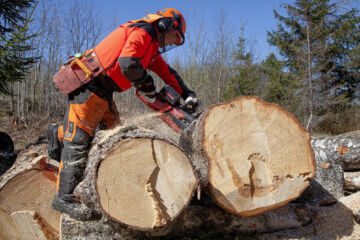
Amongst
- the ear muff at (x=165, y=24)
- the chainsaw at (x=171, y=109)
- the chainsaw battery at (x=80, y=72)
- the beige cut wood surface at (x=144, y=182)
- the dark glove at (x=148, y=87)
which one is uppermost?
the ear muff at (x=165, y=24)

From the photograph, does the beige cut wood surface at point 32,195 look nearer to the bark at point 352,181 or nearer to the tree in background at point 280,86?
the bark at point 352,181

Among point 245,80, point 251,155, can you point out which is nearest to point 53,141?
point 251,155

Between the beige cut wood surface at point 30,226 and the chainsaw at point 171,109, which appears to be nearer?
the beige cut wood surface at point 30,226

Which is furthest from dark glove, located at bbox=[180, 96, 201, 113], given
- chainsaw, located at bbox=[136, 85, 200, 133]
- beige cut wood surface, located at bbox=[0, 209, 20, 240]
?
beige cut wood surface, located at bbox=[0, 209, 20, 240]

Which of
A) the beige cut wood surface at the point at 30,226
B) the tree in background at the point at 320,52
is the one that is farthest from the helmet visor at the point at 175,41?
the tree in background at the point at 320,52

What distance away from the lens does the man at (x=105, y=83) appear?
229cm

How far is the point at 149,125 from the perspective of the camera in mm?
3166

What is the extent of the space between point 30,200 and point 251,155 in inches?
80.6

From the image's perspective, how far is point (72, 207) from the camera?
2123mm

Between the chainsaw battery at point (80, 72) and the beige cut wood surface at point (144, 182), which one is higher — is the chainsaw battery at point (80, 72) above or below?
above

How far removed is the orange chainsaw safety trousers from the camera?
228 cm

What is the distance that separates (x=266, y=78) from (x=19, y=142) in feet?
38.1

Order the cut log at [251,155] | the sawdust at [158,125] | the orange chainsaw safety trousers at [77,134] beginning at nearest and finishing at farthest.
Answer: the cut log at [251,155] < the orange chainsaw safety trousers at [77,134] < the sawdust at [158,125]

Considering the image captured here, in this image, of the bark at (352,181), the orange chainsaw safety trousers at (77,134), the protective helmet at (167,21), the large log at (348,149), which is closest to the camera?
the orange chainsaw safety trousers at (77,134)
